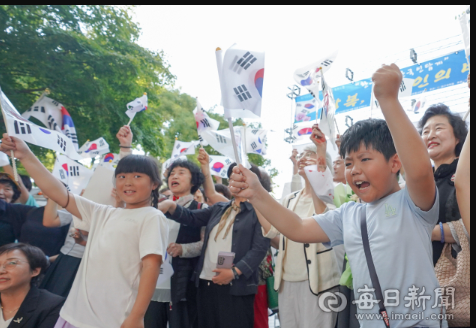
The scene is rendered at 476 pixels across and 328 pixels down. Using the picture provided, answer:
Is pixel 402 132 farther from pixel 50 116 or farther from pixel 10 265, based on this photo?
pixel 50 116

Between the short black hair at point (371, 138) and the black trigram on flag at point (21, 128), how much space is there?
2.67m

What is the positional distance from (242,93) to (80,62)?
8.39m

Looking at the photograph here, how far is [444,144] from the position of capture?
2.62 meters

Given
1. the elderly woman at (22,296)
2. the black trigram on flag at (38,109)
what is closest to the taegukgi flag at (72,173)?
the black trigram on flag at (38,109)

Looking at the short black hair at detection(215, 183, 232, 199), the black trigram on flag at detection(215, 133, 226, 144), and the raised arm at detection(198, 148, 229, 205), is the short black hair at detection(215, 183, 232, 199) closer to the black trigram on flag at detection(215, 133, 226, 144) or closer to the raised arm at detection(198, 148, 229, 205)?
the raised arm at detection(198, 148, 229, 205)

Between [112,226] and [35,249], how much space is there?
0.91 metres

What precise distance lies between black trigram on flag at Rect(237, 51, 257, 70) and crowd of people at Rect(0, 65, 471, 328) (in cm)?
65

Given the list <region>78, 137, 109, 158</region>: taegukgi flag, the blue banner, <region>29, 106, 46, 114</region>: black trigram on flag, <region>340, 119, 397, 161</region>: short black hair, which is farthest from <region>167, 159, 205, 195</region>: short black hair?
the blue banner

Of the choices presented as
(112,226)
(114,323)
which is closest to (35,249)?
(112,226)

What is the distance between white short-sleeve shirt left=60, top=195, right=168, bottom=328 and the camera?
235 cm

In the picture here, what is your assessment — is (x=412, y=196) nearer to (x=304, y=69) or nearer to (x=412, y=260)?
(x=412, y=260)

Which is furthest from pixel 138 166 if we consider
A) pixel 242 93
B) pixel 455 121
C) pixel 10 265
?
pixel 455 121

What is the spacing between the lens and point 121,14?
35.5ft

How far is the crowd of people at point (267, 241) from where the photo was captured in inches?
64.2
